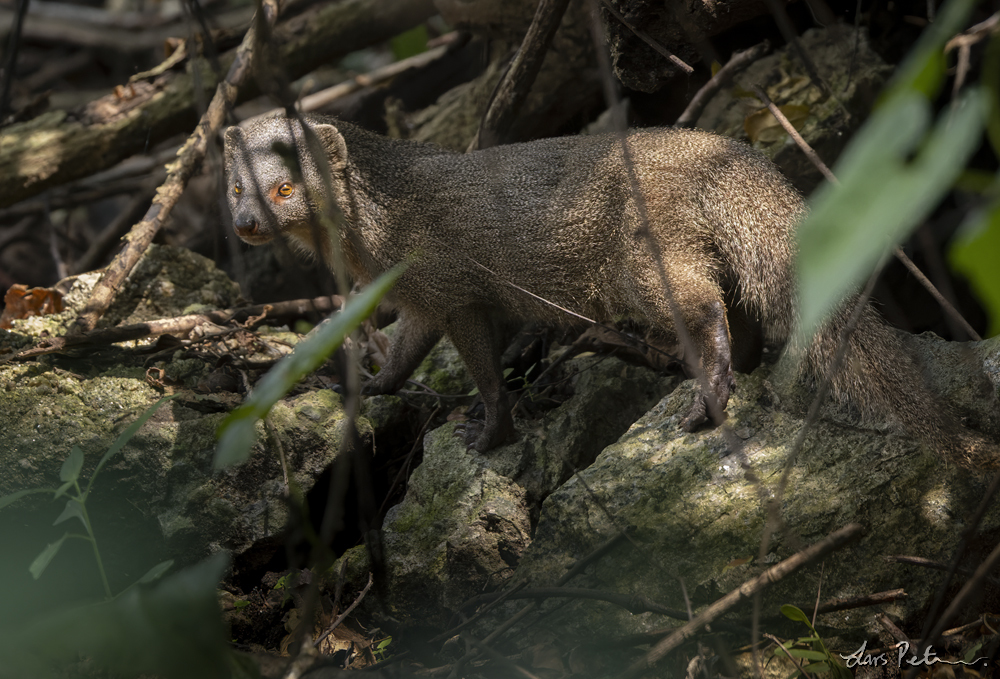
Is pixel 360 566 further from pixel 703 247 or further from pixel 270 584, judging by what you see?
pixel 703 247

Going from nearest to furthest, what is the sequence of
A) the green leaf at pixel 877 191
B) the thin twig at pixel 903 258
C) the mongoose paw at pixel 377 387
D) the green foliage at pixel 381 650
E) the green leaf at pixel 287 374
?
the green leaf at pixel 877 191 → the green leaf at pixel 287 374 → the thin twig at pixel 903 258 → the green foliage at pixel 381 650 → the mongoose paw at pixel 377 387

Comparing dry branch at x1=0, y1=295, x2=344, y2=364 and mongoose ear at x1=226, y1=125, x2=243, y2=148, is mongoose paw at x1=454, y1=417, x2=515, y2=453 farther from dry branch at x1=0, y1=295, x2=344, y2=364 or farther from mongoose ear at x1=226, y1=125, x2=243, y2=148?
mongoose ear at x1=226, y1=125, x2=243, y2=148

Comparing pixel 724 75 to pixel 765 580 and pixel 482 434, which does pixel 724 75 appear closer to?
pixel 482 434

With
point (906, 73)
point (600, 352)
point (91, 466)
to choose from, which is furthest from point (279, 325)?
point (906, 73)

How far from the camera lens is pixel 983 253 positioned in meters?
0.64

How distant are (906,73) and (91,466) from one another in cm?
286

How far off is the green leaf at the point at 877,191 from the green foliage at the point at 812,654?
147 cm

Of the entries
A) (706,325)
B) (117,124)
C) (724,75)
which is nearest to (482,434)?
(706,325)

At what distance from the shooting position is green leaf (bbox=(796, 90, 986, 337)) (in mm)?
614

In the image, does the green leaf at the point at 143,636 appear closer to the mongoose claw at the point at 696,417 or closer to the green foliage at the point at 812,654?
the green foliage at the point at 812,654

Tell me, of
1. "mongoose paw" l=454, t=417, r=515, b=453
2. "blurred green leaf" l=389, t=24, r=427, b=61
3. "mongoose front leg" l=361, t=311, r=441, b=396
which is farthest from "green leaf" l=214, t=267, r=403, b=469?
"blurred green leaf" l=389, t=24, r=427, b=61

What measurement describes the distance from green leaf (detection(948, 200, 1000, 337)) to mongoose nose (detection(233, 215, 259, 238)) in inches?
112

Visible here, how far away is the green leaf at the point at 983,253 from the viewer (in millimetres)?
630

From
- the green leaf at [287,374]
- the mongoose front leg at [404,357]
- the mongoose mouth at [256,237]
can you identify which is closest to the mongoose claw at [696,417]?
the mongoose front leg at [404,357]
